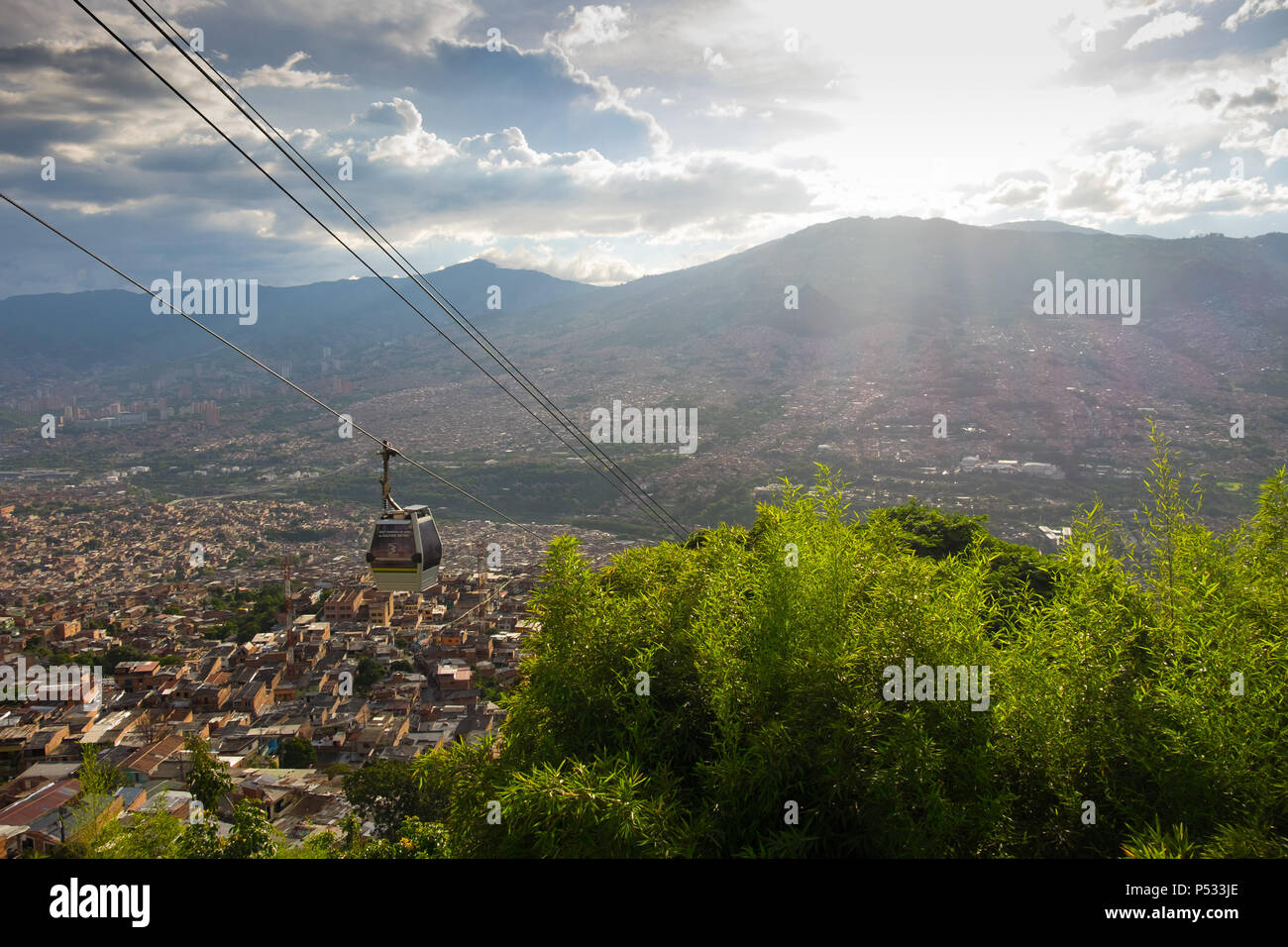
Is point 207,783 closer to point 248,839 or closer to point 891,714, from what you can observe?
point 248,839

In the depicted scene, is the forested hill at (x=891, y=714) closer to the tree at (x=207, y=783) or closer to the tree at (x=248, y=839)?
the tree at (x=248, y=839)

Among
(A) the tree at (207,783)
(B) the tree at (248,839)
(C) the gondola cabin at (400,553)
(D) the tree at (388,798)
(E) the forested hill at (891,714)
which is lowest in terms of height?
(D) the tree at (388,798)

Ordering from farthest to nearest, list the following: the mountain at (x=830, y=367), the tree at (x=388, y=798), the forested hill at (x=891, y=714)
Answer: the mountain at (x=830, y=367)
the tree at (x=388, y=798)
the forested hill at (x=891, y=714)

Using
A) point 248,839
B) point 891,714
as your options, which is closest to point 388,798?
point 248,839

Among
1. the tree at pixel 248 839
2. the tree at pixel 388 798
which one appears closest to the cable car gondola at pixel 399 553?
the tree at pixel 248 839

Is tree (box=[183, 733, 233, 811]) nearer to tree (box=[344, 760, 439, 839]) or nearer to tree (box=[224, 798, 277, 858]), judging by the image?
tree (box=[344, 760, 439, 839])

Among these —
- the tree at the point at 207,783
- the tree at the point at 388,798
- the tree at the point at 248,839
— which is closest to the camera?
the tree at the point at 248,839

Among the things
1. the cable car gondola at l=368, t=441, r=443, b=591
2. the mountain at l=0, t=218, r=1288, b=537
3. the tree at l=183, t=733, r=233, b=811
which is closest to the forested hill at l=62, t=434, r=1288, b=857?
the cable car gondola at l=368, t=441, r=443, b=591
